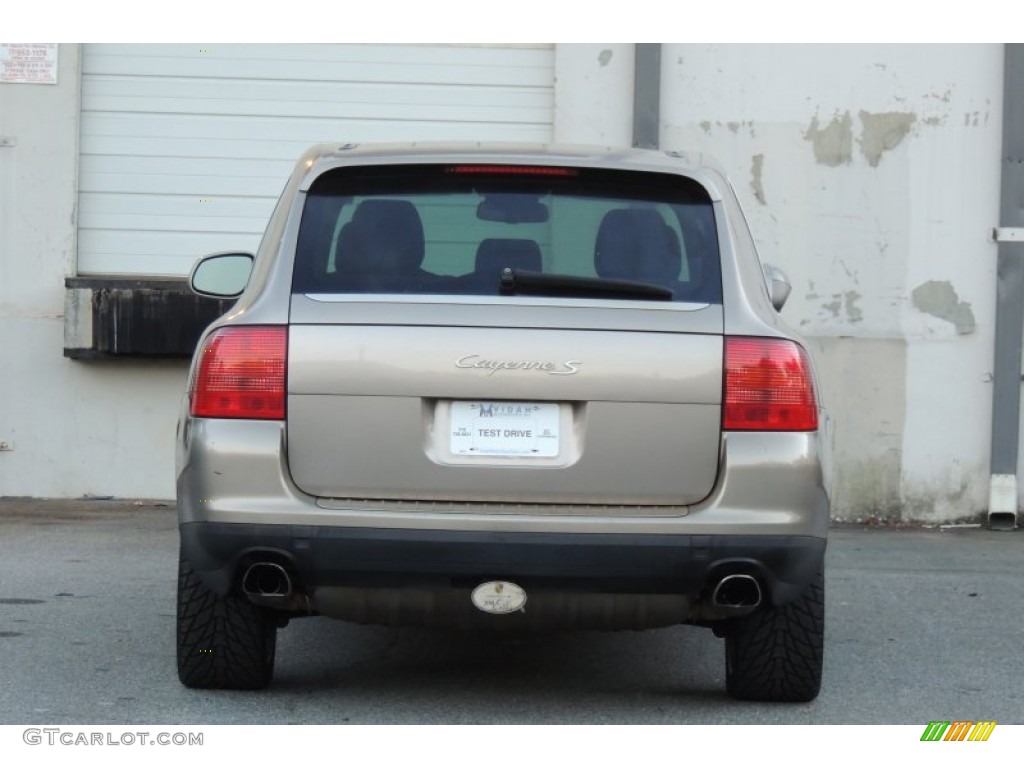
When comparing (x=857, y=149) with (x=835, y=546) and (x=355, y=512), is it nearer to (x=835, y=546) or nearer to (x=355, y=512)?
(x=835, y=546)

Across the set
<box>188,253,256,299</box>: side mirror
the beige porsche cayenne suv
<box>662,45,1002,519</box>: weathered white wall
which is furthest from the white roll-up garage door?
the beige porsche cayenne suv

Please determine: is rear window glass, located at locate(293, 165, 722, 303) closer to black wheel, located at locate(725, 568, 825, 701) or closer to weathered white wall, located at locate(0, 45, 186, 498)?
black wheel, located at locate(725, 568, 825, 701)

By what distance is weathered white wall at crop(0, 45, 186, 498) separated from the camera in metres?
10.4

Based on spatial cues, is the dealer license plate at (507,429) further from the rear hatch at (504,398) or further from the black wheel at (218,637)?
the black wheel at (218,637)

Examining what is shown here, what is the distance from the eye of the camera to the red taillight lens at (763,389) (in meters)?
4.45

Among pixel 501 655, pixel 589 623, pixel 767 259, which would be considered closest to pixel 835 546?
pixel 767 259

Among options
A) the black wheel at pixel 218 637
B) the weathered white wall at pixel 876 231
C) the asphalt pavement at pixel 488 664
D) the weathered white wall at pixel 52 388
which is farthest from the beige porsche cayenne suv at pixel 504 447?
the weathered white wall at pixel 52 388

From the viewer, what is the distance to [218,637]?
4949 mm

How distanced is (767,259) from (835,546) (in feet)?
6.44

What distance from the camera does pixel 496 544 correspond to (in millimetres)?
4387

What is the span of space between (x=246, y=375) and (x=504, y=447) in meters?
0.73

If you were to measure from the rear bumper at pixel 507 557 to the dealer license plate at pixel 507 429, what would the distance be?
0.73 ft

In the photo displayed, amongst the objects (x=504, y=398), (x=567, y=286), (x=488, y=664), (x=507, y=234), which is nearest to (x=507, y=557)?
(x=504, y=398)

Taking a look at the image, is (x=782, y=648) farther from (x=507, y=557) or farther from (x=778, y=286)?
(x=778, y=286)
